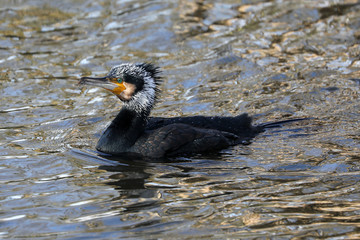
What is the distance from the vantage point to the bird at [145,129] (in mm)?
7719

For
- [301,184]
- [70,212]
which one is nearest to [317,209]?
[301,184]

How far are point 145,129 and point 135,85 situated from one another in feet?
2.05

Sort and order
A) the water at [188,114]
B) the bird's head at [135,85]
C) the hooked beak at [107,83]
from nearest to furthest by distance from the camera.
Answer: the water at [188,114]
the hooked beak at [107,83]
the bird's head at [135,85]

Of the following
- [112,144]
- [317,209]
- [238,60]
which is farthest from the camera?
[238,60]

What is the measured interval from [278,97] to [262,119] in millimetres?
888

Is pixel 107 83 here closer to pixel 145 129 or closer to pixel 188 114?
pixel 145 129

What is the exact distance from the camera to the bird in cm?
772

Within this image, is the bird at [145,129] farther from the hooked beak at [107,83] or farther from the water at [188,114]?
the water at [188,114]

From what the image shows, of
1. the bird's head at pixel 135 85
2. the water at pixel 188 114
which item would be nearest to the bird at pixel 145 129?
the bird's head at pixel 135 85

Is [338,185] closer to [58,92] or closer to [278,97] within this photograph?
[278,97]

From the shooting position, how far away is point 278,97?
9930 millimetres

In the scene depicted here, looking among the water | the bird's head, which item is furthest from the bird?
the water

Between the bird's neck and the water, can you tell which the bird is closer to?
the bird's neck

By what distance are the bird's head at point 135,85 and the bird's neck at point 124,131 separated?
11cm
